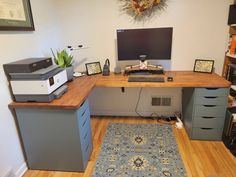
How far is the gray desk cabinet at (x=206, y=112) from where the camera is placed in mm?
2039

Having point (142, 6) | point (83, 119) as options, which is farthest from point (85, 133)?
point (142, 6)

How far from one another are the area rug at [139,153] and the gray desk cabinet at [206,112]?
0.34 m

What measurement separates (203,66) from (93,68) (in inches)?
60.9

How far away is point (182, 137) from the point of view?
2.33 meters

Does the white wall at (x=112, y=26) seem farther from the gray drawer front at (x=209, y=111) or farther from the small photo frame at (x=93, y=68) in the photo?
the gray drawer front at (x=209, y=111)

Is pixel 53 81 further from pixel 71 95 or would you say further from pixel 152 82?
pixel 152 82

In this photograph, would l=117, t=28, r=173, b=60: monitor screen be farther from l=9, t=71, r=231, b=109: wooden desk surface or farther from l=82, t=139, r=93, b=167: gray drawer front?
l=82, t=139, r=93, b=167: gray drawer front

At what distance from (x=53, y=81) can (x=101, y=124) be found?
49.9 inches

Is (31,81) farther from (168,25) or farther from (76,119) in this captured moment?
(168,25)

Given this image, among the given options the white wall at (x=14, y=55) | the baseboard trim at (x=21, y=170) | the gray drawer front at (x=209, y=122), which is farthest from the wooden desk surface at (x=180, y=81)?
the baseboard trim at (x=21, y=170)

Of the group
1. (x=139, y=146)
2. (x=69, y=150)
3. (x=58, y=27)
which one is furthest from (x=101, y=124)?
(x=58, y=27)

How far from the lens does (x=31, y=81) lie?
1.56 m

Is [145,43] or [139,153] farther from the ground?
[145,43]

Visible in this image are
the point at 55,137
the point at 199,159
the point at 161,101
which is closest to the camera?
the point at 55,137
